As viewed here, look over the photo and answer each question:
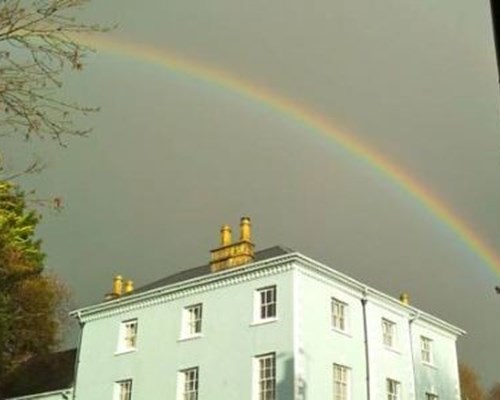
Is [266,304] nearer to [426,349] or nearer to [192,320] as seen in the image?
[192,320]

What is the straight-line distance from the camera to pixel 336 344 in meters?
28.2

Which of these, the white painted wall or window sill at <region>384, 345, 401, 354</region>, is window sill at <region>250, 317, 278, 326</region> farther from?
window sill at <region>384, 345, 401, 354</region>

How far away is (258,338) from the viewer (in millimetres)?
27125

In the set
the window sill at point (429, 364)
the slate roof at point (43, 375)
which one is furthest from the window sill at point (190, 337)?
the window sill at point (429, 364)

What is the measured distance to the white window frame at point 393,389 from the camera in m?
30.1

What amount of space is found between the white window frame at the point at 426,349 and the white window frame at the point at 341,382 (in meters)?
6.38

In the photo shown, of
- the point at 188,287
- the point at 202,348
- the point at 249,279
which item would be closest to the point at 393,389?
the point at 249,279

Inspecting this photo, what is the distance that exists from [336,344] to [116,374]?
33.2 feet

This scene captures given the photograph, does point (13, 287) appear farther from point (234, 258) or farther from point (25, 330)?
point (234, 258)

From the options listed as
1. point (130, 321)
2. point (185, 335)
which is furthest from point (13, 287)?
point (185, 335)

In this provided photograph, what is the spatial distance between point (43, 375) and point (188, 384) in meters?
12.0

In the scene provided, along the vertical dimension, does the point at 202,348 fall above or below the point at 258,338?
above

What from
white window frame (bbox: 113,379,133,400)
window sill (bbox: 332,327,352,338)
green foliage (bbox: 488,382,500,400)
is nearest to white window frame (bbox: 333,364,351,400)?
window sill (bbox: 332,327,352,338)

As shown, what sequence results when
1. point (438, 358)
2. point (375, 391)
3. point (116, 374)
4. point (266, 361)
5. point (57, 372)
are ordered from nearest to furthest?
point (266, 361) → point (375, 391) → point (116, 374) → point (438, 358) → point (57, 372)
